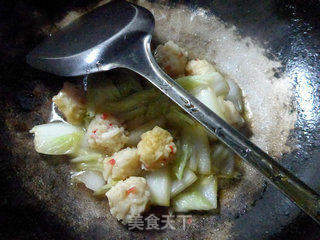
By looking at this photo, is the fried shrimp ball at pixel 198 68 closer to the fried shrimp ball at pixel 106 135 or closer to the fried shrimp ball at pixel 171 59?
the fried shrimp ball at pixel 171 59

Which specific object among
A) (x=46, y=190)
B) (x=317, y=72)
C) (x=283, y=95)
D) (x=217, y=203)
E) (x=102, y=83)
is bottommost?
(x=46, y=190)

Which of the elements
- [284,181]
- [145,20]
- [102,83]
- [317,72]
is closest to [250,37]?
[317,72]

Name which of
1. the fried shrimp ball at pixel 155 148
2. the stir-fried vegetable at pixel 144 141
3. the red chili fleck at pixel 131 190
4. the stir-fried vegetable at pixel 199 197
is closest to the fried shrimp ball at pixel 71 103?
the stir-fried vegetable at pixel 144 141

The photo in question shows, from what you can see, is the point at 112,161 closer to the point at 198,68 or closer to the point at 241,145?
the point at 241,145

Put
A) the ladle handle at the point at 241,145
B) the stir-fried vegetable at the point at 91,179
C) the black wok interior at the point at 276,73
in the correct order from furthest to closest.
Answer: the stir-fried vegetable at the point at 91,179 < the black wok interior at the point at 276,73 < the ladle handle at the point at 241,145

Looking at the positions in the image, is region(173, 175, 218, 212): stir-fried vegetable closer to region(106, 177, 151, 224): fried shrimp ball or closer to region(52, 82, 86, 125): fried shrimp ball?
region(106, 177, 151, 224): fried shrimp ball

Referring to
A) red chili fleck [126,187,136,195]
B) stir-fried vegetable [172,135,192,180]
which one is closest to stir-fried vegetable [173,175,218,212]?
stir-fried vegetable [172,135,192,180]

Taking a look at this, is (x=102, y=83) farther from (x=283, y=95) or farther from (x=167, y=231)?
(x=283, y=95)
